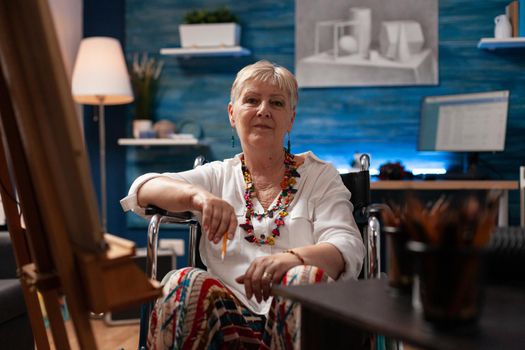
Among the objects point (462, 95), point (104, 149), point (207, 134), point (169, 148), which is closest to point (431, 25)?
point (462, 95)

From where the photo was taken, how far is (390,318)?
85 cm

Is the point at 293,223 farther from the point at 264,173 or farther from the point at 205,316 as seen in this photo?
the point at 205,316

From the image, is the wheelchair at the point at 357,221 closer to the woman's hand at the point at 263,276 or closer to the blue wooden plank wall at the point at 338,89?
the woman's hand at the point at 263,276

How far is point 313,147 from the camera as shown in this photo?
4.11 meters

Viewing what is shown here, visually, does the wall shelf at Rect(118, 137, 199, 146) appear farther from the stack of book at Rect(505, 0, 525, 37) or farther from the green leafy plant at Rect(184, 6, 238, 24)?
the stack of book at Rect(505, 0, 525, 37)

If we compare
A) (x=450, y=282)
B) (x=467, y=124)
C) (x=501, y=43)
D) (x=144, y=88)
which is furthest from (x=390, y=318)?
(x=144, y=88)

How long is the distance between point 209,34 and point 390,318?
3.39 meters

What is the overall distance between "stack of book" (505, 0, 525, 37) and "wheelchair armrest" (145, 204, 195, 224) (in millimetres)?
2533

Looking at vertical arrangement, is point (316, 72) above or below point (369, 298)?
above

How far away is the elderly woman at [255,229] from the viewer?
1455 millimetres

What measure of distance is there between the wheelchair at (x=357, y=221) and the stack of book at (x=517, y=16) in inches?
78.6

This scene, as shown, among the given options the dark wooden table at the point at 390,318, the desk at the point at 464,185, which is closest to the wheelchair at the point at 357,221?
the dark wooden table at the point at 390,318

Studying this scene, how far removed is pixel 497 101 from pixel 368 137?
813mm

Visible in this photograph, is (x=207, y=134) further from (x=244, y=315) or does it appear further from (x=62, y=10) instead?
(x=244, y=315)
